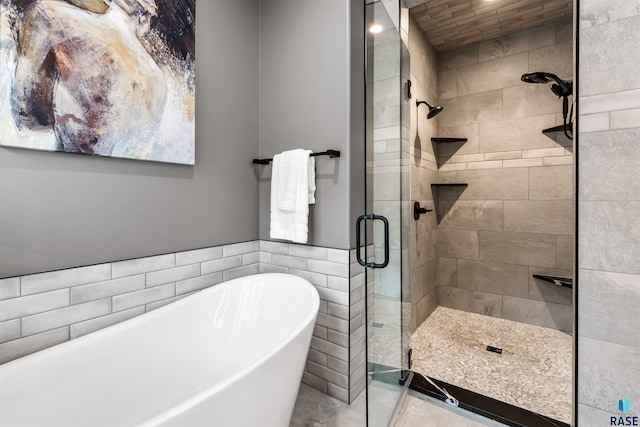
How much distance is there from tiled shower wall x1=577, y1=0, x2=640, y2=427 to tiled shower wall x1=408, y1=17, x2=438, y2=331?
4.24 feet

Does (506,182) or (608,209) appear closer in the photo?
(608,209)

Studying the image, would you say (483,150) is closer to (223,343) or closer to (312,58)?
(312,58)

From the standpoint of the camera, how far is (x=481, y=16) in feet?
8.29

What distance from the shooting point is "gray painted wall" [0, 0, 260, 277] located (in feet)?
3.80

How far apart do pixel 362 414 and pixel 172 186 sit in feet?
5.35

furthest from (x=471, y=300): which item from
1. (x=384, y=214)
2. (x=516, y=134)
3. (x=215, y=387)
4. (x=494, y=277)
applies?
(x=215, y=387)

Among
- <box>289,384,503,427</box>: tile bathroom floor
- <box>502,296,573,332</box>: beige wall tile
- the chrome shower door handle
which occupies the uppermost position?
the chrome shower door handle

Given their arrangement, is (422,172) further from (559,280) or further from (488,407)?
(488,407)

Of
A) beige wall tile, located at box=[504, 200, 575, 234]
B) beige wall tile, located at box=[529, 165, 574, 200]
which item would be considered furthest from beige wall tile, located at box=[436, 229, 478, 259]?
beige wall tile, located at box=[529, 165, 574, 200]

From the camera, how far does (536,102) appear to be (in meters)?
2.68

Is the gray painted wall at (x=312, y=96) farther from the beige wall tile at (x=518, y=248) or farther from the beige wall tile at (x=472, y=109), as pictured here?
the beige wall tile at (x=518, y=248)

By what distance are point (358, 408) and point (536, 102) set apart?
2.93m

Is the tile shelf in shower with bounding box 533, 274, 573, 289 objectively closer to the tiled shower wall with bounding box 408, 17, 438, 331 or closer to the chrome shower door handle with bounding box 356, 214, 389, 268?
the tiled shower wall with bounding box 408, 17, 438, 331

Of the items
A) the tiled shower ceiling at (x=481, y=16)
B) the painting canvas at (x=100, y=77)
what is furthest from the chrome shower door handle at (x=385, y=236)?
the tiled shower ceiling at (x=481, y=16)
